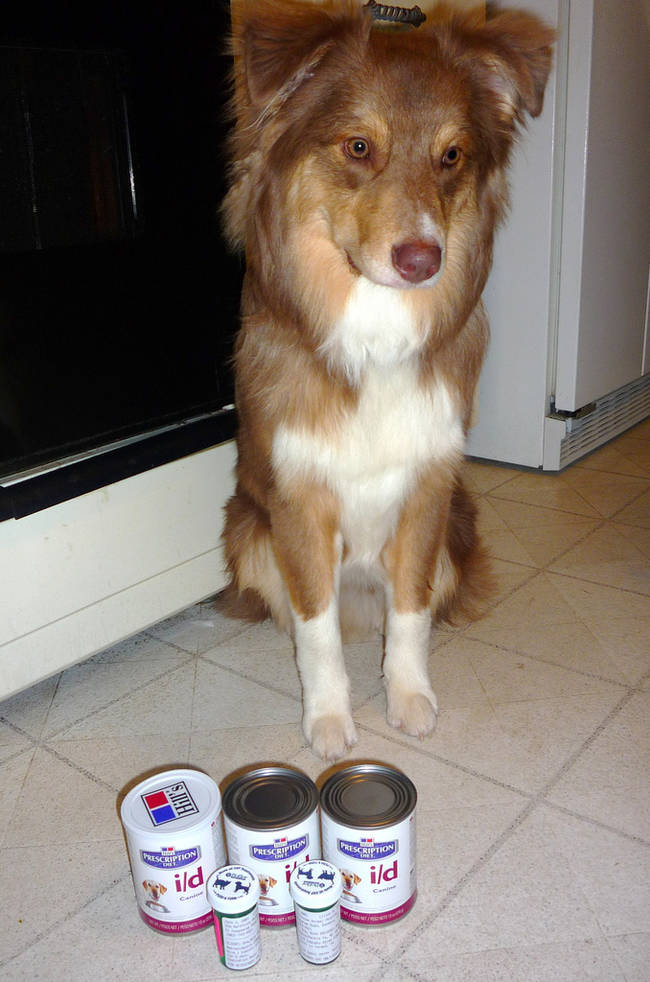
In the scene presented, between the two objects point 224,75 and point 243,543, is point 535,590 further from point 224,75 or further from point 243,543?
point 224,75

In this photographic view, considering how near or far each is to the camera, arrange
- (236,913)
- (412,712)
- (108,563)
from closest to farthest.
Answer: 1. (236,913)
2. (412,712)
3. (108,563)

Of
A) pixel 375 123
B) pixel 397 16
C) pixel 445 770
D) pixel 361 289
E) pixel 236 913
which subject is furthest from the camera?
pixel 397 16

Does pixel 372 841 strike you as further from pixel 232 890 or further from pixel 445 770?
pixel 445 770

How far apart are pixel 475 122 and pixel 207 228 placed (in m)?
0.64

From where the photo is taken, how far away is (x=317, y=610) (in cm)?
158

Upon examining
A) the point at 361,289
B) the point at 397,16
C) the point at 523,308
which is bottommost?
the point at 523,308

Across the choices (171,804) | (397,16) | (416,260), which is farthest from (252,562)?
→ (397,16)

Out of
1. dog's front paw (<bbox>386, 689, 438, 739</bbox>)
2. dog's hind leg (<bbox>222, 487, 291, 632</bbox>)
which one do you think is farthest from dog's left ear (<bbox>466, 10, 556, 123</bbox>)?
dog's front paw (<bbox>386, 689, 438, 739</bbox>)

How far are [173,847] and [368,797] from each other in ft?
0.93

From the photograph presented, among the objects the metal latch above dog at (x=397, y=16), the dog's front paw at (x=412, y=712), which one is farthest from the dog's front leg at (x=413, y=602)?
the metal latch above dog at (x=397, y=16)

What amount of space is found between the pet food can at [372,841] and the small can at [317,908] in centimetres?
4

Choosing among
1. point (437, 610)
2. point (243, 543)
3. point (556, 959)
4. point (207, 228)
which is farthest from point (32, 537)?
point (556, 959)

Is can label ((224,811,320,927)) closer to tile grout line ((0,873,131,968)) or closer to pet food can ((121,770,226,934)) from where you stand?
pet food can ((121,770,226,934))

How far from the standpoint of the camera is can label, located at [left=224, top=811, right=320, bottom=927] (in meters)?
1.10
